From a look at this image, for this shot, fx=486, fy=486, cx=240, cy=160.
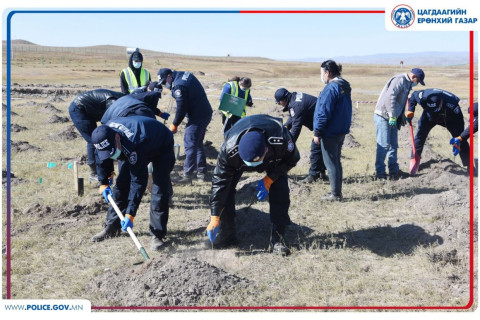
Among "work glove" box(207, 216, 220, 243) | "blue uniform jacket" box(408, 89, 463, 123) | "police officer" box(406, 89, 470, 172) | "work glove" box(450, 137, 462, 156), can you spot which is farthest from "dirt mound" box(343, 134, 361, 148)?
"work glove" box(207, 216, 220, 243)

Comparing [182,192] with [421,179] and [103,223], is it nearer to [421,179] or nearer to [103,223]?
[103,223]

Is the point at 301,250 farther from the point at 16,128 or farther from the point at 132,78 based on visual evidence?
the point at 16,128

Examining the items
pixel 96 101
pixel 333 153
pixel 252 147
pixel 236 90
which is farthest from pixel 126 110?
pixel 236 90

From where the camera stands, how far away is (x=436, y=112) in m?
8.60

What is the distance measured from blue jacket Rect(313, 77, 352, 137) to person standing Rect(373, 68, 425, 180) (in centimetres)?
133

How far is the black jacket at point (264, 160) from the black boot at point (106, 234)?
1575 mm

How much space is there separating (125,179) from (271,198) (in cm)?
173

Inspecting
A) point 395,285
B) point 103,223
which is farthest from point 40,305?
point 395,285

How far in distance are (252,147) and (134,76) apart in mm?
4770

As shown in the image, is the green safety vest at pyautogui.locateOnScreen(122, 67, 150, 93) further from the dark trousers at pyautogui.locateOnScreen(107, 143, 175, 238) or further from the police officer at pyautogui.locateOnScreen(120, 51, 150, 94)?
the dark trousers at pyautogui.locateOnScreen(107, 143, 175, 238)

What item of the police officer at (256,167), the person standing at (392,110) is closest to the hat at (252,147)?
the police officer at (256,167)

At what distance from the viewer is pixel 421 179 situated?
831cm

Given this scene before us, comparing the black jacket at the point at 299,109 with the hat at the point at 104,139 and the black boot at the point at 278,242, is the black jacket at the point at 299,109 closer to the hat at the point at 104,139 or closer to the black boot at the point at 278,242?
the black boot at the point at 278,242

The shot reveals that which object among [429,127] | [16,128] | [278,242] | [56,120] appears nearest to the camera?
[278,242]
